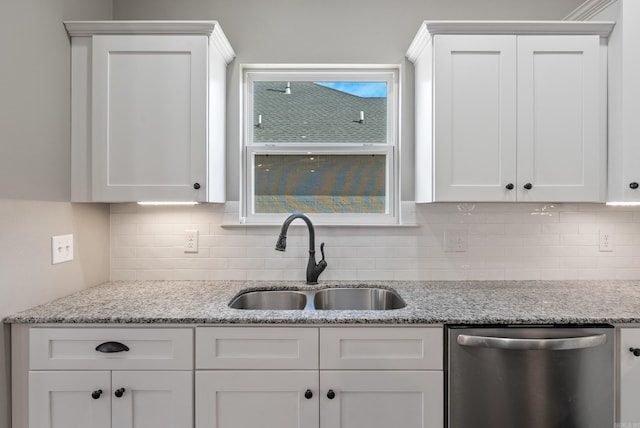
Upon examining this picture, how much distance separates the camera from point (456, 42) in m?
1.74

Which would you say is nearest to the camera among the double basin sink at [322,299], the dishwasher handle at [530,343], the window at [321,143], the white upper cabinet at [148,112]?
the dishwasher handle at [530,343]

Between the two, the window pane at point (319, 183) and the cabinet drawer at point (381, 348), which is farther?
the window pane at point (319, 183)

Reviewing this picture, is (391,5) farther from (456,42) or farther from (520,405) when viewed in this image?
(520,405)

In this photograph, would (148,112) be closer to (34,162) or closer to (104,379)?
(34,162)

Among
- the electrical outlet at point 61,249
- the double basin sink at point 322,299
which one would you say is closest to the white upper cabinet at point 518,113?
the double basin sink at point 322,299

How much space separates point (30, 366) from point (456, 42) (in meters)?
2.25

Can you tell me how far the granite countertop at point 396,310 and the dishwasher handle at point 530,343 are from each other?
62 mm

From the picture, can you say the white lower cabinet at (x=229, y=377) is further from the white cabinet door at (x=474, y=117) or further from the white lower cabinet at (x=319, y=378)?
the white cabinet door at (x=474, y=117)

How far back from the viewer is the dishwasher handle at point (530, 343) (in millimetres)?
1345

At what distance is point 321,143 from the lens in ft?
7.11

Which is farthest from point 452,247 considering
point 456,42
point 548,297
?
point 456,42

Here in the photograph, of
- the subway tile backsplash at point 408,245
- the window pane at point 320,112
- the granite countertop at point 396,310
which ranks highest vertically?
the window pane at point 320,112

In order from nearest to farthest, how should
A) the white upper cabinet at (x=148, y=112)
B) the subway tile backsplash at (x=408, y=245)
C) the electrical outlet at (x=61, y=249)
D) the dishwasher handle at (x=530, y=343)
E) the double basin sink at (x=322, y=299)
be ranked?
the dishwasher handle at (x=530, y=343), the electrical outlet at (x=61, y=249), the white upper cabinet at (x=148, y=112), the double basin sink at (x=322, y=299), the subway tile backsplash at (x=408, y=245)

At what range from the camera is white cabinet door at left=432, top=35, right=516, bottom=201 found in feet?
5.69
